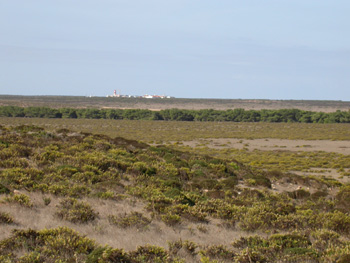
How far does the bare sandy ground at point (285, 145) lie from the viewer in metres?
44.7

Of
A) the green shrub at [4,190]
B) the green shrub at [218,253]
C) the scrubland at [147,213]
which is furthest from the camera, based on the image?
the green shrub at [4,190]

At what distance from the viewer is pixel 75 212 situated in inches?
342

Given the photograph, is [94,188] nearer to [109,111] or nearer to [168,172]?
[168,172]

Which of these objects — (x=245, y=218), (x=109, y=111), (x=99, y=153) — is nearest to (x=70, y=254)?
(x=245, y=218)

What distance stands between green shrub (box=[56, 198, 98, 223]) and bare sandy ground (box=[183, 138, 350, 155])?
36000 millimetres

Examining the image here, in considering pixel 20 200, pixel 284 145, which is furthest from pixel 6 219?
pixel 284 145

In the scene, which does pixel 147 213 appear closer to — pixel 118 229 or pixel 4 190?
pixel 118 229

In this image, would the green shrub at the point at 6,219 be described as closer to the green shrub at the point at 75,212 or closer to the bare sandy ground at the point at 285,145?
the green shrub at the point at 75,212

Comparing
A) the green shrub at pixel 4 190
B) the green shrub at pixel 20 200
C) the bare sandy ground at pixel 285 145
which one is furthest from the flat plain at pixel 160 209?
the bare sandy ground at pixel 285 145

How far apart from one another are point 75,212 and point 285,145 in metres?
41.6

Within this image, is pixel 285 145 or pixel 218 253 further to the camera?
pixel 285 145

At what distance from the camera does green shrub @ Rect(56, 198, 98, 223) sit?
27.8ft

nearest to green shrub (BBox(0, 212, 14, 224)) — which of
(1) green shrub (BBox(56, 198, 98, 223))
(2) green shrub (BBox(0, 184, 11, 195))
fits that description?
Answer: (1) green shrub (BBox(56, 198, 98, 223))

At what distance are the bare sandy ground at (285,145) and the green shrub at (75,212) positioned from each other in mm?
36000
